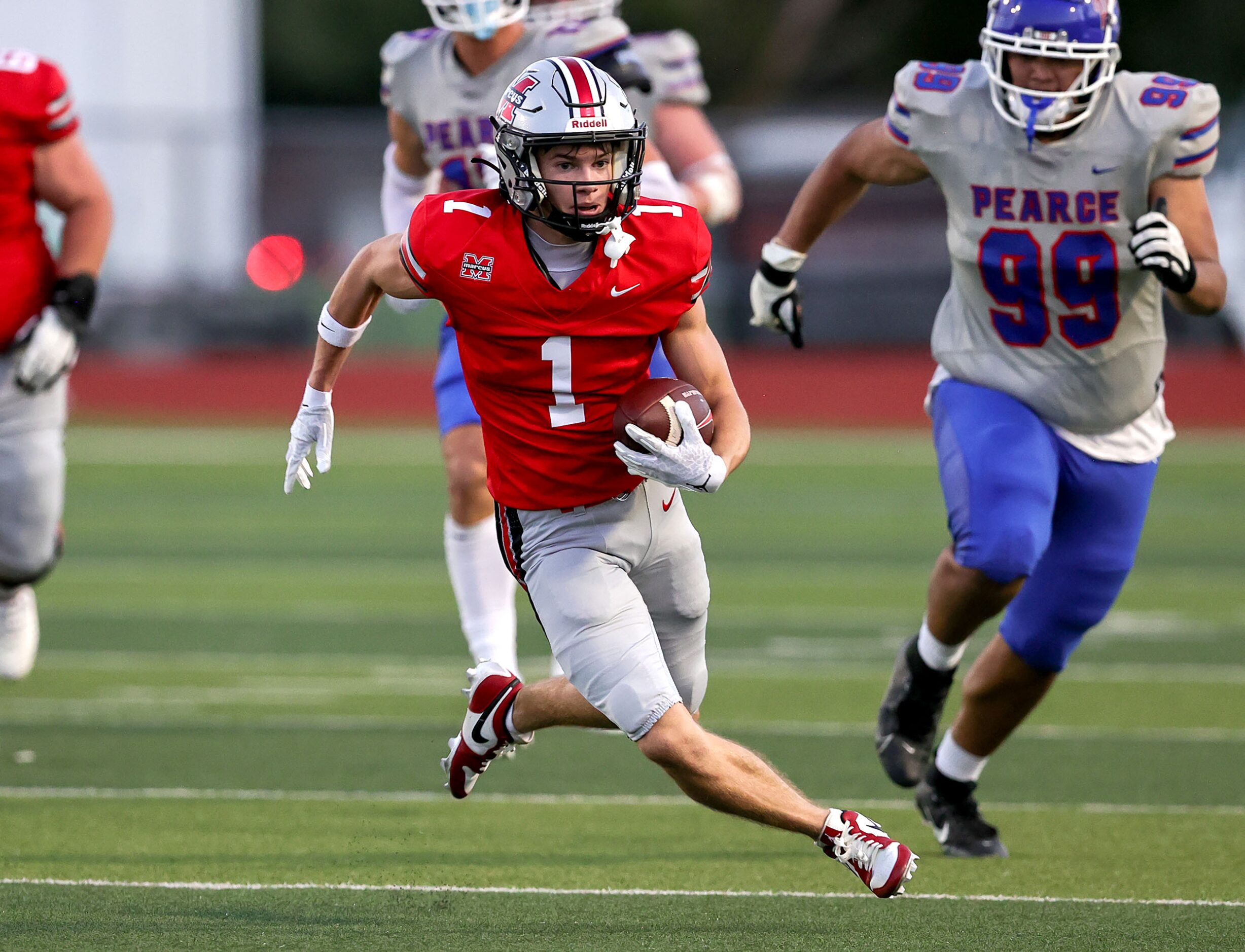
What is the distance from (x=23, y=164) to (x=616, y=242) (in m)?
2.56

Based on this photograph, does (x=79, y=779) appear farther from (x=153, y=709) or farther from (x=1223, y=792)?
(x=1223, y=792)

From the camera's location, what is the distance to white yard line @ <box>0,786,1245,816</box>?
5.23 m

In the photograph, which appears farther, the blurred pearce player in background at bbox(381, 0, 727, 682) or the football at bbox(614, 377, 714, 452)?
the blurred pearce player in background at bbox(381, 0, 727, 682)

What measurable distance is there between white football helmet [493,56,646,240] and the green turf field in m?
1.42

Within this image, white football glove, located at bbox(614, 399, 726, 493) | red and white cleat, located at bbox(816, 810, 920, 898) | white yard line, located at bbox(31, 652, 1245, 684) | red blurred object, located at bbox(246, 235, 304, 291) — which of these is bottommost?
red blurred object, located at bbox(246, 235, 304, 291)

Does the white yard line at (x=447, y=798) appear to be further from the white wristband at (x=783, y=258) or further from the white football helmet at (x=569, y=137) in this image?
the white football helmet at (x=569, y=137)

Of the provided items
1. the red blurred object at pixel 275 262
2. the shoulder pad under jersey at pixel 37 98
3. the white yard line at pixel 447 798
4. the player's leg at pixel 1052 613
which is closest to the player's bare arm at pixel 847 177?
the player's leg at pixel 1052 613

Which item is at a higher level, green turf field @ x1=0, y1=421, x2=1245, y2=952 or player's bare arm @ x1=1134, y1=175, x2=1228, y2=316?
player's bare arm @ x1=1134, y1=175, x2=1228, y2=316

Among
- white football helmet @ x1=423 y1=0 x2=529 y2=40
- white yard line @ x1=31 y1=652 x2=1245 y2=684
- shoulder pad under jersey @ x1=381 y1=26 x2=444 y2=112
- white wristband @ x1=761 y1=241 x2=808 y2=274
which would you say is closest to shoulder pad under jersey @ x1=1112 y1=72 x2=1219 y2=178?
white wristband @ x1=761 y1=241 x2=808 y2=274

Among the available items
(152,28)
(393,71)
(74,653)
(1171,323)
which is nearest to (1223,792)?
(393,71)

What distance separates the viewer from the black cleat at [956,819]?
15.7 feet

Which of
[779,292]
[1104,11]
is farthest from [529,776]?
[1104,11]

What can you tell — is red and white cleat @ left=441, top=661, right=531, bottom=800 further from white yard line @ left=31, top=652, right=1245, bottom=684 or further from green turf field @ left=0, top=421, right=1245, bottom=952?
white yard line @ left=31, top=652, right=1245, bottom=684

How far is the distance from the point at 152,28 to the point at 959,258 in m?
18.6
